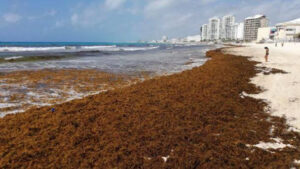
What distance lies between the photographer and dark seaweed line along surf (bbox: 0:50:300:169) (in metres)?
2.88

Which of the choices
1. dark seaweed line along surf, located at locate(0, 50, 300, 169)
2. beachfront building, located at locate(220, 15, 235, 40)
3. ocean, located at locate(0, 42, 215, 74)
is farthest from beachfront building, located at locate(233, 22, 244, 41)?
dark seaweed line along surf, located at locate(0, 50, 300, 169)

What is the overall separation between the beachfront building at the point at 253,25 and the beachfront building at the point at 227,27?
36.9 m

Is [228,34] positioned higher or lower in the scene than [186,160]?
higher

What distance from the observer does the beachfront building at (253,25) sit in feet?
455

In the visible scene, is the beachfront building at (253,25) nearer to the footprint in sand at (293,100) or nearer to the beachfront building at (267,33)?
the beachfront building at (267,33)

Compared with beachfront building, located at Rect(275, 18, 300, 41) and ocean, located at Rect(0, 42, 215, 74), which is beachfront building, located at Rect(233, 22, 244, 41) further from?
ocean, located at Rect(0, 42, 215, 74)

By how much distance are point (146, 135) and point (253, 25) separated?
168638mm

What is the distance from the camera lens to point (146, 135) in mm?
3652

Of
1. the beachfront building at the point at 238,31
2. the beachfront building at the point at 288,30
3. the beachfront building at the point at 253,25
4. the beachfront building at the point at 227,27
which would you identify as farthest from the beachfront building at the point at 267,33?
the beachfront building at the point at 227,27

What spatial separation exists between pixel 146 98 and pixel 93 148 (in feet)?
10.0

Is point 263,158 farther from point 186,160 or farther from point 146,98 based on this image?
point 146,98

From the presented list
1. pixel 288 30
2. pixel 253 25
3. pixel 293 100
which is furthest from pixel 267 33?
pixel 293 100

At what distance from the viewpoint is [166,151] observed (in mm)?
3166

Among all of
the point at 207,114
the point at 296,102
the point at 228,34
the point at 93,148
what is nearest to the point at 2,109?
the point at 93,148
